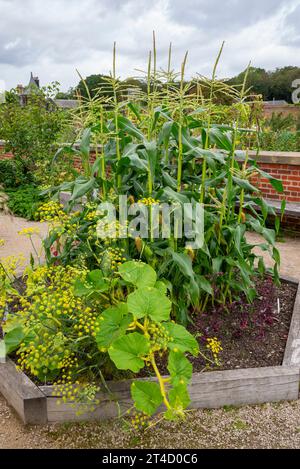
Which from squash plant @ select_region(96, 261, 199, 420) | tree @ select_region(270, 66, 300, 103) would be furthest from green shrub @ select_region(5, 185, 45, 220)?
tree @ select_region(270, 66, 300, 103)

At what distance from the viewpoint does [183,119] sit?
2.82m

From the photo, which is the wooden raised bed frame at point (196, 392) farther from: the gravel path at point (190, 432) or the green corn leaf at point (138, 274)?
the green corn leaf at point (138, 274)

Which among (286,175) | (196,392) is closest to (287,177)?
(286,175)

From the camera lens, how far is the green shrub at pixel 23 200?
24.6ft

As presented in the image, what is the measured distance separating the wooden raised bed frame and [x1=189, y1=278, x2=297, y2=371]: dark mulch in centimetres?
16

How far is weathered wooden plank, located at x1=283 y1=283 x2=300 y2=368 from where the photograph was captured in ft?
8.60

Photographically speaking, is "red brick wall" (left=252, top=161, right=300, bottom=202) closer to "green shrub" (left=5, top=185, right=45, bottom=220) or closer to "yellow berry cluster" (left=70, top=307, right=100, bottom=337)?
"green shrub" (left=5, top=185, right=45, bottom=220)

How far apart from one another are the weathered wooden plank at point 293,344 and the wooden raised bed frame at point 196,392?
0.4 inches

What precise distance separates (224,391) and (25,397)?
1.03 metres

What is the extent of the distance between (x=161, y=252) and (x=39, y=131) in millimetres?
6688

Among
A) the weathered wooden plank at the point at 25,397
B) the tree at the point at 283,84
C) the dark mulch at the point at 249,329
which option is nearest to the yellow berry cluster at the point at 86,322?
the weathered wooden plank at the point at 25,397

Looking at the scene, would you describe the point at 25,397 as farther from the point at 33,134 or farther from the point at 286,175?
the point at 33,134
